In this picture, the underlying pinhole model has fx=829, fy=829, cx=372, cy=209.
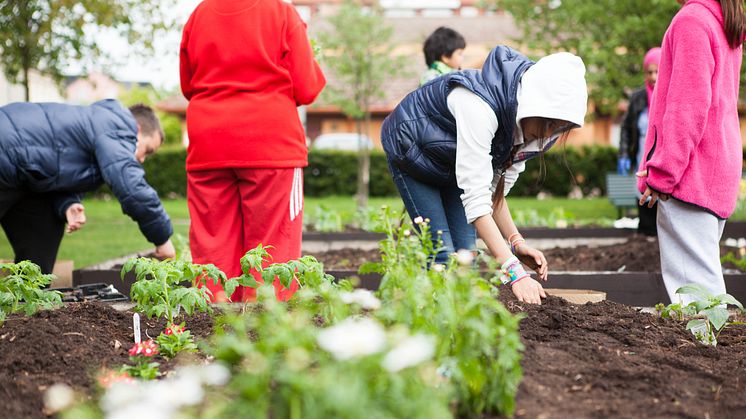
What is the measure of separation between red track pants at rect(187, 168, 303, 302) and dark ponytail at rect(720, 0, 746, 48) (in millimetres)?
2078

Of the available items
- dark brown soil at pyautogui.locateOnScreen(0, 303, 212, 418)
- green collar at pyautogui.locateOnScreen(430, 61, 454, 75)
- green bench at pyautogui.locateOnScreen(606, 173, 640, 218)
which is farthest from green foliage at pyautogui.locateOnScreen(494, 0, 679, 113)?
dark brown soil at pyautogui.locateOnScreen(0, 303, 212, 418)

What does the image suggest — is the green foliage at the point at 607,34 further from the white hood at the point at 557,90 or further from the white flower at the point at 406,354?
the white flower at the point at 406,354

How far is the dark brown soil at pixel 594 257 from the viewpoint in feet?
20.3

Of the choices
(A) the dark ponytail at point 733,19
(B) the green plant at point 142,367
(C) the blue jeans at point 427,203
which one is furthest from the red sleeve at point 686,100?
(B) the green plant at point 142,367

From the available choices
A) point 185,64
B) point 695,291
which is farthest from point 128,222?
point 695,291

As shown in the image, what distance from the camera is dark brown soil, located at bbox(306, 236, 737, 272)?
618 centimetres

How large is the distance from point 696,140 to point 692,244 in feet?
1.43

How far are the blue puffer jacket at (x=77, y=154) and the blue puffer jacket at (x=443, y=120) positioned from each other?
1.55 meters

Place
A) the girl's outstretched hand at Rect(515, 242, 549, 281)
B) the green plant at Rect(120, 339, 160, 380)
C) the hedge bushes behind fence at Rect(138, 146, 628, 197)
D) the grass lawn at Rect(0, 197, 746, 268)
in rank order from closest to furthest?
the green plant at Rect(120, 339, 160, 380), the girl's outstretched hand at Rect(515, 242, 549, 281), the grass lawn at Rect(0, 197, 746, 268), the hedge bushes behind fence at Rect(138, 146, 628, 197)

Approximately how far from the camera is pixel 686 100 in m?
3.36

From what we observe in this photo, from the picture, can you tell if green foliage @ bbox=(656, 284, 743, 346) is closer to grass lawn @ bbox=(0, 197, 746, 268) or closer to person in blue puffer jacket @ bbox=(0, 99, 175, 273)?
person in blue puffer jacket @ bbox=(0, 99, 175, 273)

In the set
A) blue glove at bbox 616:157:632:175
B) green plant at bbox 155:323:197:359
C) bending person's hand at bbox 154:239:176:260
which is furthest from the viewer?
blue glove at bbox 616:157:632:175

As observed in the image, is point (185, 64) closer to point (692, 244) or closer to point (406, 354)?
point (692, 244)

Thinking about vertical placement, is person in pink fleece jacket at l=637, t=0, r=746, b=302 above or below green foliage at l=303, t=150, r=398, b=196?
above
